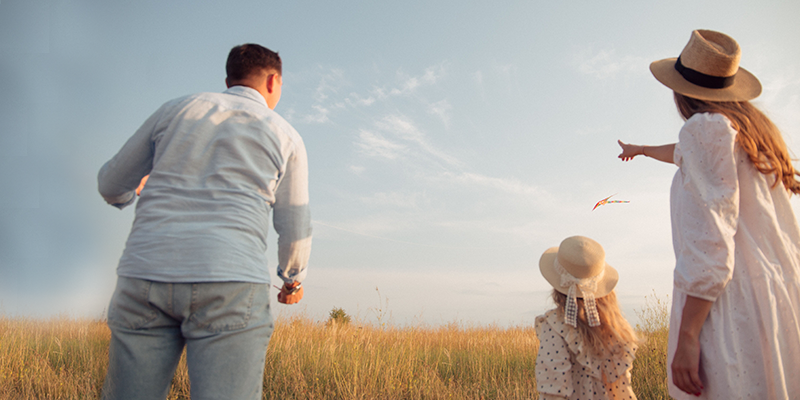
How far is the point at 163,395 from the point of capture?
67.4 inches

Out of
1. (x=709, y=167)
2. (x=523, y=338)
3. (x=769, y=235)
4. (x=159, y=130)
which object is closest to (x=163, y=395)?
(x=159, y=130)

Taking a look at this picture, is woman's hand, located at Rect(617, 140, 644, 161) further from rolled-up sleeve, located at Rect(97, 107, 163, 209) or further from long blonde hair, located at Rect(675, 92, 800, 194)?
rolled-up sleeve, located at Rect(97, 107, 163, 209)

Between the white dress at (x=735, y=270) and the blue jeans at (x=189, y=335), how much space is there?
1.70 metres

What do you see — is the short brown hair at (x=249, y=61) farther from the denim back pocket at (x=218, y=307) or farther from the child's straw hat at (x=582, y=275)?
the child's straw hat at (x=582, y=275)

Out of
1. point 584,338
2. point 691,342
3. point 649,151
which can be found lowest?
point 584,338

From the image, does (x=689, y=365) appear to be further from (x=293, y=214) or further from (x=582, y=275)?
(x=293, y=214)

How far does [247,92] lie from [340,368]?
3.67 meters

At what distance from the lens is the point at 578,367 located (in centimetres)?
301

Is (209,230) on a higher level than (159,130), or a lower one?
lower

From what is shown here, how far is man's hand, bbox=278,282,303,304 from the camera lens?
6.96 feet

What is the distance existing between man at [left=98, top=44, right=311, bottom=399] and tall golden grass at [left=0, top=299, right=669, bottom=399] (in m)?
2.84

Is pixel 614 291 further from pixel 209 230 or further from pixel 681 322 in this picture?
pixel 209 230

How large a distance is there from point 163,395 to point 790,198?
2.79 meters

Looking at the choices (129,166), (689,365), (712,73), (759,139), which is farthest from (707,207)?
(129,166)
